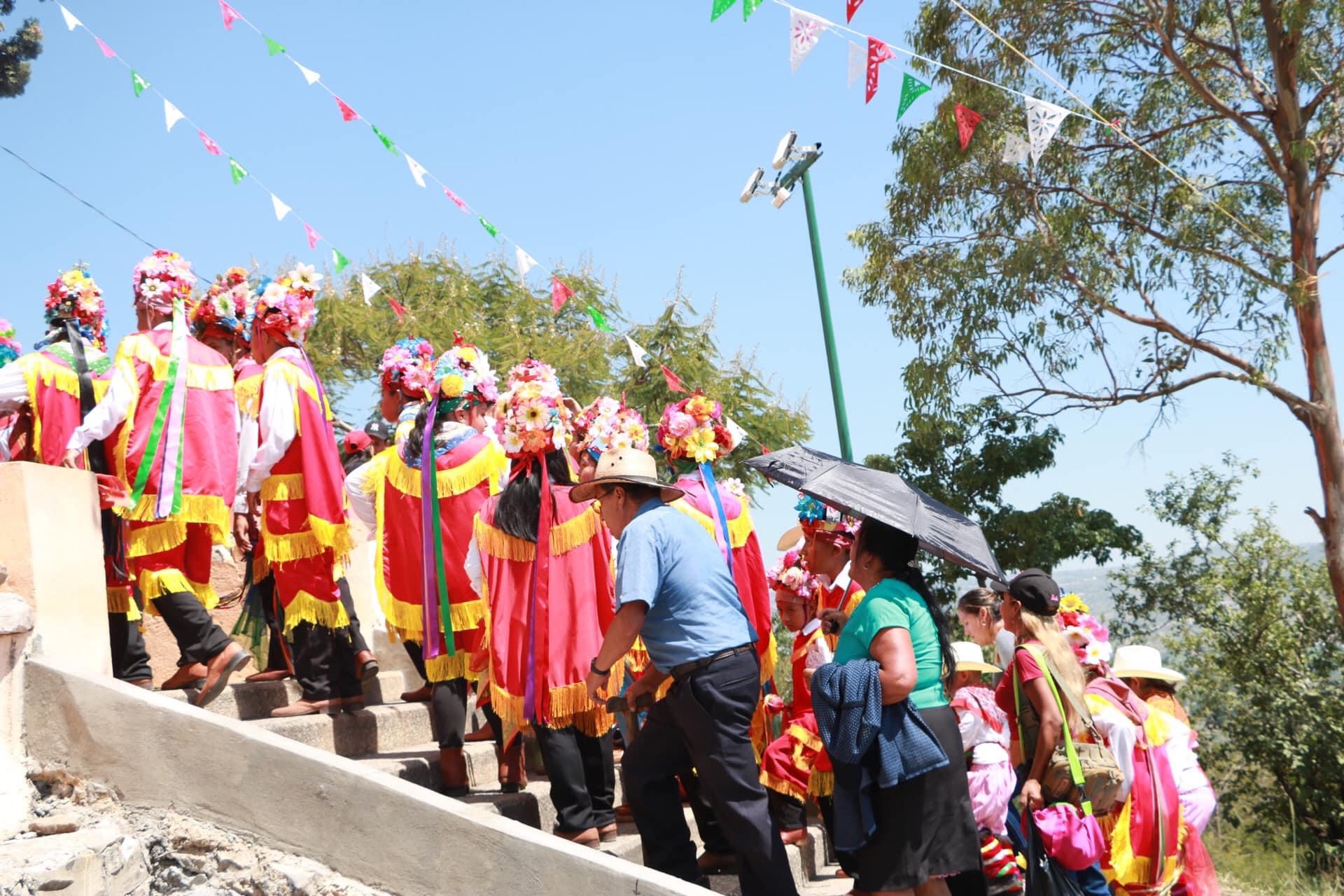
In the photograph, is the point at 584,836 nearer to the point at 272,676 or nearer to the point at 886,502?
the point at 886,502

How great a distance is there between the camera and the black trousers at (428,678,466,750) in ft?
20.1

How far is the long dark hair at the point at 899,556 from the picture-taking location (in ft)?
15.9

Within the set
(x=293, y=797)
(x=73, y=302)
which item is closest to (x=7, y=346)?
(x=73, y=302)

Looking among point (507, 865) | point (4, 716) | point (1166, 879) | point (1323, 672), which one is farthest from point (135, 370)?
point (1323, 672)

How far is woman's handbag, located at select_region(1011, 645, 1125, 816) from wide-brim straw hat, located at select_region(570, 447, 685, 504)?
1.91 metres

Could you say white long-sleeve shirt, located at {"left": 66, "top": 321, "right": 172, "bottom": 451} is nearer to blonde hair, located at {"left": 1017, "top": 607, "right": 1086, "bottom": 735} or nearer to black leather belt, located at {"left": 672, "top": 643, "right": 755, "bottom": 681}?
black leather belt, located at {"left": 672, "top": 643, "right": 755, "bottom": 681}

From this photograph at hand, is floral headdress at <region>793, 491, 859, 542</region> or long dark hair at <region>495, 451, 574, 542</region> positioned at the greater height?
long dark hair at <region>495, 451, 574, 542</region>

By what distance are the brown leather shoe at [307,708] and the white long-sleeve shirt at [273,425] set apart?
1.19 m

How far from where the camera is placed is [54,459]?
6285 mm

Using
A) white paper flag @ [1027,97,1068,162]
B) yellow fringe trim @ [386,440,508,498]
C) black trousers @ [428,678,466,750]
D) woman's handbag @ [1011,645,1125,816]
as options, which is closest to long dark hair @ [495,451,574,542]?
yellow fringe trim @ [386,440,508,498]

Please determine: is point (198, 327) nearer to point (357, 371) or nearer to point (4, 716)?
point (4, 716)

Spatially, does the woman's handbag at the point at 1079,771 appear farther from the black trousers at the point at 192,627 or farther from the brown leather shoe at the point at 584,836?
the black trousers at the point at 192,627

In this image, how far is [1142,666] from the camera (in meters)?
7.14

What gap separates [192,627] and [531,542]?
174cm
